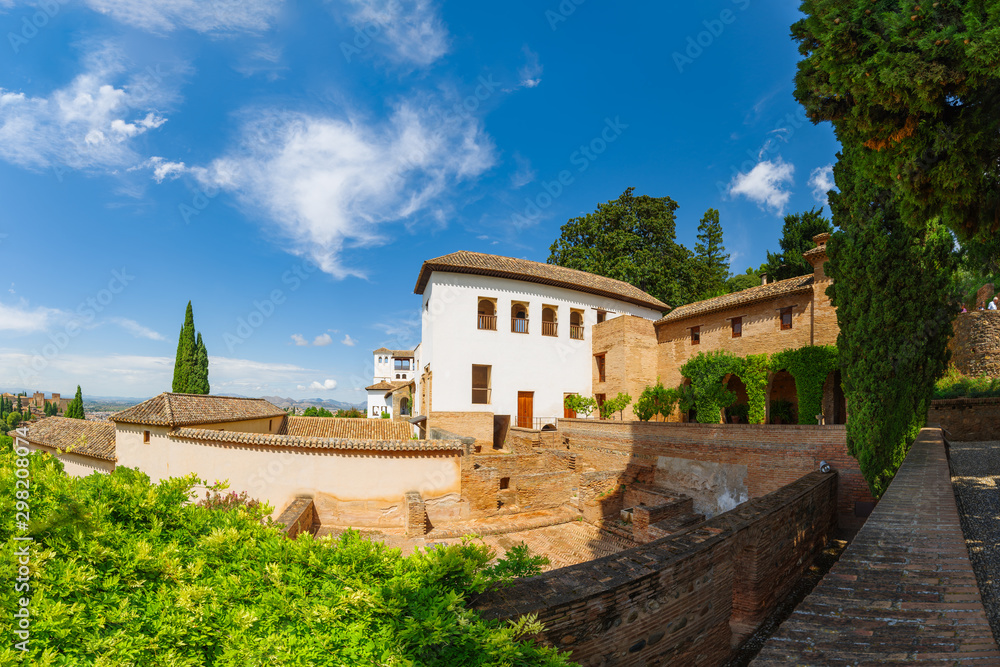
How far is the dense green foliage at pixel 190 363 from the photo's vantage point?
1145 inches

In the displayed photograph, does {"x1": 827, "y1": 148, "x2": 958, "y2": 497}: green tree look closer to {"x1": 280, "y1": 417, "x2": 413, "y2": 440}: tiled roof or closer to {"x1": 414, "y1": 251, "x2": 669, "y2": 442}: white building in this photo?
{"x1": 414, "y1": 251, "x2": 669, "y2": 442}: white building

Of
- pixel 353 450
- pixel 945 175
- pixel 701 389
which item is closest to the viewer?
pixel 945 175

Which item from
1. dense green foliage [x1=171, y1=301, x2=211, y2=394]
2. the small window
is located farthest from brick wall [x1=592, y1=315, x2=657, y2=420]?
dense green foliage [x1=171, y1=301, x2=211, y2=394]

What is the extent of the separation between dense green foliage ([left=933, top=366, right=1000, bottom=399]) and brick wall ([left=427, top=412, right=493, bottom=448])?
1600 centimetres

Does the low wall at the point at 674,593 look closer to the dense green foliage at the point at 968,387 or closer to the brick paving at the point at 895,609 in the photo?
the brick paving at the point at 895,609

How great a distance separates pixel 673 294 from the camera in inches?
1166

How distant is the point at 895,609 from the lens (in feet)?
7.88

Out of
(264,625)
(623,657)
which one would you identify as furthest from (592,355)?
(264,625)

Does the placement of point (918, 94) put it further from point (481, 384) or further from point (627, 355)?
point (481, 384)

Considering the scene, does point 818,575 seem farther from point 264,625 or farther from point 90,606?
point 90,606

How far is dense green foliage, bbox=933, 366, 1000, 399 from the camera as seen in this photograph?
14.8m

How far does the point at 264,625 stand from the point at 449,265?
16.2 meters

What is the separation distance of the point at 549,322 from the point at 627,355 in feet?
12.7

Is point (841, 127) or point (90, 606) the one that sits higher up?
point (841, 127)
